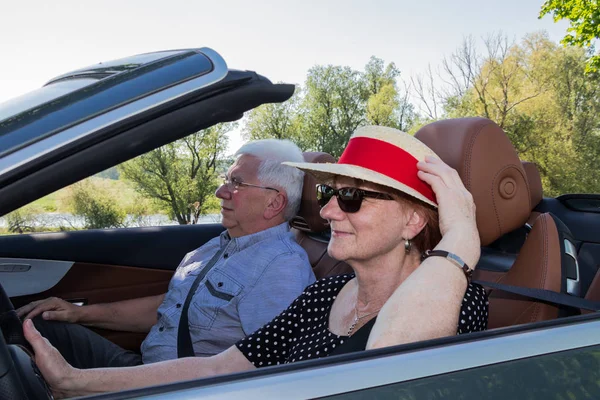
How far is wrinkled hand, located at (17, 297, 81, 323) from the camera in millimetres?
2783

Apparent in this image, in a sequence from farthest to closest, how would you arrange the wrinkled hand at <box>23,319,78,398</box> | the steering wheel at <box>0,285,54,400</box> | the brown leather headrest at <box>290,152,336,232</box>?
1. the brown leather headrest at <box>290,152,336,232</box>
2. the wrinkled hand at <box>23,319,78,398</box>
3. the steering wheel at <box>0,285,54,400</box>

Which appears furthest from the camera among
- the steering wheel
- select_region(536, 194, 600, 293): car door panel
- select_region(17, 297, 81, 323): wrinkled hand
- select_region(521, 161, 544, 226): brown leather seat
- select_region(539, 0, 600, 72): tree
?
select_region(539, 0, 600, 72): tree

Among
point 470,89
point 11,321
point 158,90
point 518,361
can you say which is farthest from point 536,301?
point 470,89

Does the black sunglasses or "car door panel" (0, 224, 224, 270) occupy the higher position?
the black sunglasses

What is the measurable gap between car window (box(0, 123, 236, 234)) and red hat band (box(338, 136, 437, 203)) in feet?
1.43

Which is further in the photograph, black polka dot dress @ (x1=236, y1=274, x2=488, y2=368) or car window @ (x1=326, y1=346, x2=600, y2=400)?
black polka dot dress @ (x1=236, y1=274, x2=488, y2=368)

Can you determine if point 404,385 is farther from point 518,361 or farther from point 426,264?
point 426,264

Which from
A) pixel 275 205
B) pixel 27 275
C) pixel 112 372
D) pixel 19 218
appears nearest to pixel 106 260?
pixel 27 275

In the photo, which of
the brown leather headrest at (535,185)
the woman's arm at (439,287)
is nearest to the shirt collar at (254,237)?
the woman's arm at (439,287)

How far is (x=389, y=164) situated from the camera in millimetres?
1800

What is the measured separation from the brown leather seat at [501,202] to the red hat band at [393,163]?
281mm

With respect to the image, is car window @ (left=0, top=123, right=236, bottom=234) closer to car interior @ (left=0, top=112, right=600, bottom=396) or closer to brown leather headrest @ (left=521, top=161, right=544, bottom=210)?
car interior @ (left=0, top=112, right=600, bottom=396)

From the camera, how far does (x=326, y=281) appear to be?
7.04 ft

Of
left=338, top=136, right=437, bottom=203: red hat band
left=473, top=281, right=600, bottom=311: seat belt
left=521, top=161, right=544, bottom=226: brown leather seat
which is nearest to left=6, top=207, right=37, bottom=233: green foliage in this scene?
left=338, top=136, right=437, bottom=203: red hat band
